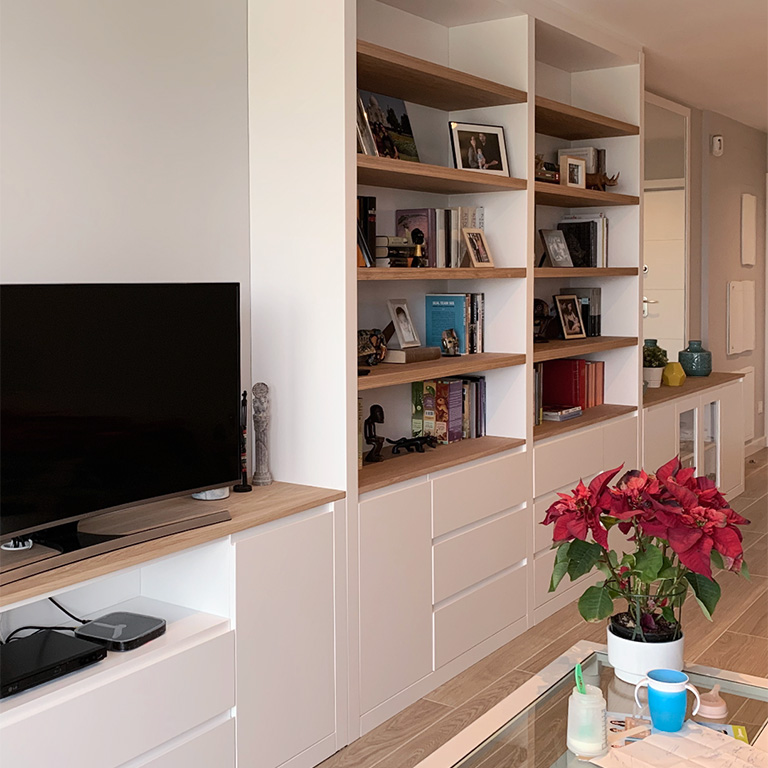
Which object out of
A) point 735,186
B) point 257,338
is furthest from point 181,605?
point 735,186

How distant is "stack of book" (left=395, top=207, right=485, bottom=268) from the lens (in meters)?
3.54

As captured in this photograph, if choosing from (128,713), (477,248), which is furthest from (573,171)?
(128,713)

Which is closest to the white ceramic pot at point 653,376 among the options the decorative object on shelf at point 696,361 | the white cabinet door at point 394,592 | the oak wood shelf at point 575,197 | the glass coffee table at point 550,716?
the decorative object on shelf at point 696,361

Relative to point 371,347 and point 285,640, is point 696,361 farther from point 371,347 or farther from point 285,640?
point 285,640

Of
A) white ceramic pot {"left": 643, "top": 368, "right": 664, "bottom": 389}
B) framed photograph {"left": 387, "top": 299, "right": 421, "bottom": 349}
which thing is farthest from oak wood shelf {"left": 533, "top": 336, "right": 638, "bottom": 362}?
white ceramic pot {"left": 643, "top": 368, "right": 664, "bottom": 389}

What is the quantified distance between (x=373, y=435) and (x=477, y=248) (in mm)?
874

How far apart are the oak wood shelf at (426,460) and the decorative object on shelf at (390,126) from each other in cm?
104

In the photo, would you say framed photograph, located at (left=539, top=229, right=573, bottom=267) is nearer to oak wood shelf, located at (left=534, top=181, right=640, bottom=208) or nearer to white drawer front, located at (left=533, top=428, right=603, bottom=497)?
oak wood shelf, located at (left=534, top=181, right=640, bottom=208)

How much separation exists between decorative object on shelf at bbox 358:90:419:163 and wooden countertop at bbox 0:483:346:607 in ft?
3.85

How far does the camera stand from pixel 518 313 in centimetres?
375

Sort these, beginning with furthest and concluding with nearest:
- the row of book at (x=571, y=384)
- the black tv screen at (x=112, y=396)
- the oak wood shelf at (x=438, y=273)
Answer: the row of book at (x=571, y=384) → the oak wood shelf at (x=438, y=273) → the black tv screen at (x=112, y=396)

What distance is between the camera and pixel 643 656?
6.58 ft

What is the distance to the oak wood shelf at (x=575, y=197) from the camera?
3.91 m

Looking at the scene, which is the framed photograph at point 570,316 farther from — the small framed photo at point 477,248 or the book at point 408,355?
the book at point 408,355
